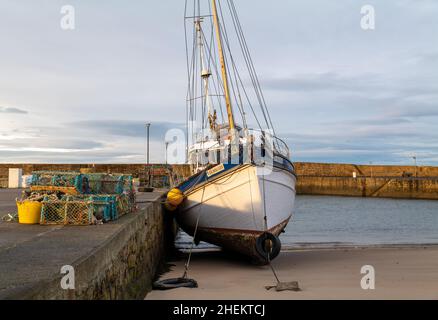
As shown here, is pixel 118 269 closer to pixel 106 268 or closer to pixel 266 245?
pixel 106 268

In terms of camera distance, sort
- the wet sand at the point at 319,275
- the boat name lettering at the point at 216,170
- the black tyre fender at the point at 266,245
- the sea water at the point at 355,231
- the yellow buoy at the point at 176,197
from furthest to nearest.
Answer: the sea water at the point at 355,231, the yellow buoy at the point at 176,197, the boat name lettering at the point at 216,170, the black tyre fender at the point at 266,245, the wet sand at the point at 319,275

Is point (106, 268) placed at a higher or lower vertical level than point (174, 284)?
higher

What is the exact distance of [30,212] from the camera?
9.45 meters

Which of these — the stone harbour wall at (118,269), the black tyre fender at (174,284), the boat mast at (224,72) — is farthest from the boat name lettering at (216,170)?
the black tyre fender at (174,284)

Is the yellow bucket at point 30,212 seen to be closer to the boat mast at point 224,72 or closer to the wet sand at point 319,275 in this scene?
the wet sand at point 319,275

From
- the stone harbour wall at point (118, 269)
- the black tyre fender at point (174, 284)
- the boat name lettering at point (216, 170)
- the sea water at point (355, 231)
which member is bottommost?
the sea water at point (355, 231)

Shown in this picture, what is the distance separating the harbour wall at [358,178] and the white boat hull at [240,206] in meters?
39.9

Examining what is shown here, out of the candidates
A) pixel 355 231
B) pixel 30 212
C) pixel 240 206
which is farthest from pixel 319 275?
pixel 355 231

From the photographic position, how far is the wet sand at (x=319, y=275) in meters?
8.94

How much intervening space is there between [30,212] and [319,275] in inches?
251

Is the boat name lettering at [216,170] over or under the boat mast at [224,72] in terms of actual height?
under
